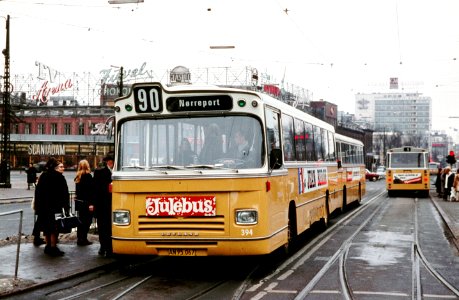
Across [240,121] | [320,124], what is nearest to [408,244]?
[320,124]

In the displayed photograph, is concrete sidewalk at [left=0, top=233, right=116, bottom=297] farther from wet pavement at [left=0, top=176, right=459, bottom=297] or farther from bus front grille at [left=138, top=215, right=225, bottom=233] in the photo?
bus front grille at [left=138, top=215, right=225, bottom=233]

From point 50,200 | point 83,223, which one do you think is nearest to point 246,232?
point 50,200

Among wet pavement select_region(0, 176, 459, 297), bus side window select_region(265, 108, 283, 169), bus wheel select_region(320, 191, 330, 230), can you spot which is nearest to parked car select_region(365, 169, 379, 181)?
bus wheel select_region(320, 191, 330, 230)

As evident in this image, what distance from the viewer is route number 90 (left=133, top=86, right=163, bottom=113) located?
10.7 m

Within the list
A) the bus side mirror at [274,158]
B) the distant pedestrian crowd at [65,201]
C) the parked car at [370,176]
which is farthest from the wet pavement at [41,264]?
the parked car at [370,176]

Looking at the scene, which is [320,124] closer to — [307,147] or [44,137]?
[307,147]

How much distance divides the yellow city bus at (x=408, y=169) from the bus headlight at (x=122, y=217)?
99.3 feet

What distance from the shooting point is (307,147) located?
15.5 m

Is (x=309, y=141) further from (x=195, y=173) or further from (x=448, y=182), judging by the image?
(x=448, y=182)

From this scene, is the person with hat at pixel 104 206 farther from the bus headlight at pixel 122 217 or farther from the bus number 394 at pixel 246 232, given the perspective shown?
the bus number 394 at pixel 246 232

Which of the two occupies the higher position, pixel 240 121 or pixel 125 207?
pixel 240 121

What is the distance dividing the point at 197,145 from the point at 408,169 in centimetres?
3000

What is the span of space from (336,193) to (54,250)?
11.8 meters

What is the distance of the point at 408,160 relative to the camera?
3850cm
